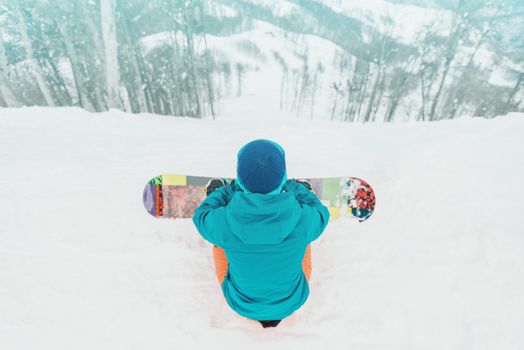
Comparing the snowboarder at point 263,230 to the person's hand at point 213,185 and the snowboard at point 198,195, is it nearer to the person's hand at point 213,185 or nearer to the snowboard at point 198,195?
the person's hand at point 213,185

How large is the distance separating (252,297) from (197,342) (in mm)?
616

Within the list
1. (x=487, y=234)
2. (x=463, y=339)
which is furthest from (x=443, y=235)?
(x=463, y=339)

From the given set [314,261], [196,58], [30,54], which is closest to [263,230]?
[314,261]

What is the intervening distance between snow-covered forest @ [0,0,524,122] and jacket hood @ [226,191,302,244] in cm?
1076

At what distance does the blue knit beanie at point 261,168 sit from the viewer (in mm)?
1208

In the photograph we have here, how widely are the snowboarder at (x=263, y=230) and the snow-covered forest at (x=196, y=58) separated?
1062cm

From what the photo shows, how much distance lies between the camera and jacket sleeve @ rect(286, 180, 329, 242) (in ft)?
4.51

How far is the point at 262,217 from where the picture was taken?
1.17m

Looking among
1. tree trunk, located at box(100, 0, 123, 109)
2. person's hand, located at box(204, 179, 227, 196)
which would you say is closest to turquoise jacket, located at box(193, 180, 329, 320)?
person's hand, located at box(204, 179, 227, 196)

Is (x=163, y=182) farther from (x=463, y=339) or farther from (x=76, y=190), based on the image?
(x=463, y=339)

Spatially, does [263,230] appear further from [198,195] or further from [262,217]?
[198,195]

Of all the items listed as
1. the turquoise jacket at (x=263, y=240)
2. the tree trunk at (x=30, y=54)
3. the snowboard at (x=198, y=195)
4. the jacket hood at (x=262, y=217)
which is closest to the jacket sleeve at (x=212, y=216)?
the turquoise jacket at (x=263, y=240)

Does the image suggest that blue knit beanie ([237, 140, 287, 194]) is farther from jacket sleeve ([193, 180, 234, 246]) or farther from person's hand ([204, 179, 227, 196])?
person's hand ([204, 179, 227, 196])

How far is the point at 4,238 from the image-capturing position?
7.75 feet
